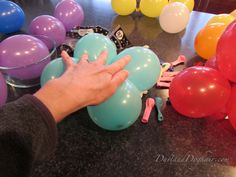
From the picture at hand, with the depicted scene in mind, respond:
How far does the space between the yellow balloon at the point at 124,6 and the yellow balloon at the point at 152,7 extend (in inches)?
2.0

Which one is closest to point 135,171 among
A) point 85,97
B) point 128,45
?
point 85,97

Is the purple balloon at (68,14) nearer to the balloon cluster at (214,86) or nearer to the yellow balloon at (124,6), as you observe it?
the yellow balloon at (124,6)

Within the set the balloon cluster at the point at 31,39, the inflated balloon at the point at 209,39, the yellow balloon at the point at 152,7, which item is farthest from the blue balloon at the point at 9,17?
the inflated balloon at the point at 209,39

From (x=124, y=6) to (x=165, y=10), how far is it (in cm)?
25

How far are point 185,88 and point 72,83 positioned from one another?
0.34m

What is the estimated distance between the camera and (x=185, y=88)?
72cm

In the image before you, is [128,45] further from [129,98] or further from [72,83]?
[72,83]

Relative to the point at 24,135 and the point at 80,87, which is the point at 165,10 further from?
the point at 24,135

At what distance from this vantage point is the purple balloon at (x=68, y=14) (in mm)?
1178

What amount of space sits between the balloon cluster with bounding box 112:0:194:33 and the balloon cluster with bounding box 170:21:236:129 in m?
0.52

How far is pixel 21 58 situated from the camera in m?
0.84

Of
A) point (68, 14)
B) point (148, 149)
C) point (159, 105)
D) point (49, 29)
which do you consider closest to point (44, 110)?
point (148, 149)

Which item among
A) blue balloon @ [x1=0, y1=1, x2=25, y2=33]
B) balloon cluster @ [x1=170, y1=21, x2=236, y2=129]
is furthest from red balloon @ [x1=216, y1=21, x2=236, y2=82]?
blue balloon @ [x1=0, y1=1, x2=25, y2=33]

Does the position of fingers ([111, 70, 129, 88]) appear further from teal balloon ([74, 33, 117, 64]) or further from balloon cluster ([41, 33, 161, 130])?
teal balloon ([74, 33, 117, 64])
